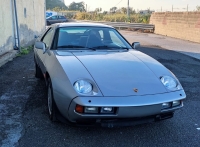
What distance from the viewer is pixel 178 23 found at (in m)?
17.3

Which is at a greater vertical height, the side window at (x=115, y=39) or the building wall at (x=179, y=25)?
the building wall at (x=179, y=25)

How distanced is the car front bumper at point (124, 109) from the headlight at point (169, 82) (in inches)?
7.6

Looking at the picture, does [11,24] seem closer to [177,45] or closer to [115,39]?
[115,39]

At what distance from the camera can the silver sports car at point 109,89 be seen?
2.70 metres

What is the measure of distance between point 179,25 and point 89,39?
1449 centimetres

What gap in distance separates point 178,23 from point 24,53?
12168mm

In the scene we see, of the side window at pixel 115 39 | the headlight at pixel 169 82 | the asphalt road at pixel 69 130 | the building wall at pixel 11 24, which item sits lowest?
the asphalt road at pixel 69 130

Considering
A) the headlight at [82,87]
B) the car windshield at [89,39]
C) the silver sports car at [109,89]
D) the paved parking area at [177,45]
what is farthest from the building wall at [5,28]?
the paved parking area at [177,45]

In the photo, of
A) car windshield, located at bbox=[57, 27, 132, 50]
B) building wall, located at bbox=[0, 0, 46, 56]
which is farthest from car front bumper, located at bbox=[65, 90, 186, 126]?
building wall, located at bbox=[0, 0, 46, 56]

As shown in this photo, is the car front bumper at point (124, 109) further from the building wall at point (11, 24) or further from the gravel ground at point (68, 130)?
the building wall at point (11, 24)

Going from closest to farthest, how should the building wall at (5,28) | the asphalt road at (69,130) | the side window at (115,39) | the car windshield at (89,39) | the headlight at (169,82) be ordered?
the asphalt road at (69,130) → the headlight at (169,82) → the car windshield at (89,39) → the side window at (115,39) → the building wall at (5,28)

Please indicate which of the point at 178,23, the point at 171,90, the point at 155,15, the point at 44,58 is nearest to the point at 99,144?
the point at 171,90

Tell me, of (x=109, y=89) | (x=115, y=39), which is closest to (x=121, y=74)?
(x=109, y=89)

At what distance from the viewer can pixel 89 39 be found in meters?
4.27
